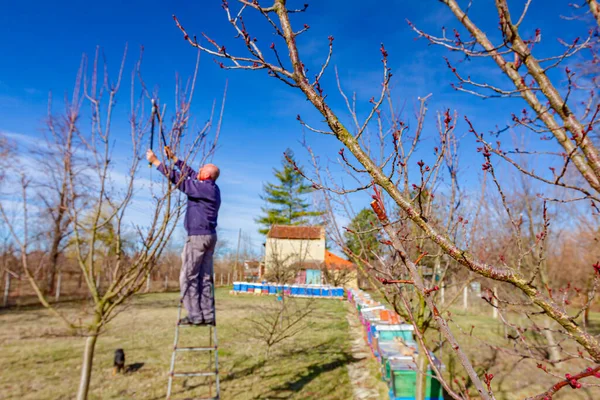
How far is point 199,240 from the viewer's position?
4.81m

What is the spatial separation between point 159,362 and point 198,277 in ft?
13.2

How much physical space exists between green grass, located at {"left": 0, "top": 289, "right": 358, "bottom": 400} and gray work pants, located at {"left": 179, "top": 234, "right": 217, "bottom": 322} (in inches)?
29.8

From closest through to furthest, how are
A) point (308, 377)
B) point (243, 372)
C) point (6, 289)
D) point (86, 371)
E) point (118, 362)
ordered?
point (86, 371) → point (118, 362) → point (308, 377) → point (243, 372) → point (6, 289)

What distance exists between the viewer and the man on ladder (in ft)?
14.6

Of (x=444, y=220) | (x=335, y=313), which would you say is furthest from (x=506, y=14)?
(x=335, y=313)

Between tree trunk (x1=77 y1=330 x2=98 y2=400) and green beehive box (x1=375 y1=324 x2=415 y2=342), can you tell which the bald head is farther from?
green beehive box (x1=375 y1=324 x2=415 y2=342)

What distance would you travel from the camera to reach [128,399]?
5762mm

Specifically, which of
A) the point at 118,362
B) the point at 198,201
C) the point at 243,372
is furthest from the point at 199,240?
the point at 118,362

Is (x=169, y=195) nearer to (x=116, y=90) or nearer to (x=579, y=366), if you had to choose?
(x=116, y=90)

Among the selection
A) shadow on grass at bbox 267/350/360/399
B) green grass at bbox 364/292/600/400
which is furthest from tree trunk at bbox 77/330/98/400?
green grass at bbox 364/292/600/400

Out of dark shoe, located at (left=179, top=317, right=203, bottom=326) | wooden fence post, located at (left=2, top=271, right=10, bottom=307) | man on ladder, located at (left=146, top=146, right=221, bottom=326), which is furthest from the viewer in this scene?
wooden fence post, located at (left=2, top=271, right=10, bottom=307)

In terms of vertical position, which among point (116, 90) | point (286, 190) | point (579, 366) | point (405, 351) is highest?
point (286, 190)

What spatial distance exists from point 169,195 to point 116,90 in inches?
50.2

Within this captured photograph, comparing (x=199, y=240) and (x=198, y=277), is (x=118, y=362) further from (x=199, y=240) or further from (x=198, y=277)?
(x=199, y=240)
